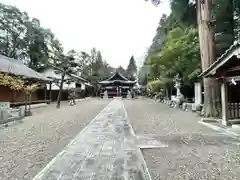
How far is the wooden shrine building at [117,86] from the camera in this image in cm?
5450

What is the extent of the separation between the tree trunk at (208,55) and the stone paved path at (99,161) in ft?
22.6

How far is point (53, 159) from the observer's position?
5949 millimetres

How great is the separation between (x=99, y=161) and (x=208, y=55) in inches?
414

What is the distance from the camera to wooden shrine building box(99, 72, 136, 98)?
5450cm

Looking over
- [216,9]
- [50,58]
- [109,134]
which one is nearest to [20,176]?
[109,134]

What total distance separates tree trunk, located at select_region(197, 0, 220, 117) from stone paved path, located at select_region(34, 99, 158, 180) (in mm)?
6875

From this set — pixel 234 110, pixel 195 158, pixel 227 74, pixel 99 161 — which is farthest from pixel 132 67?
pixel 99 161

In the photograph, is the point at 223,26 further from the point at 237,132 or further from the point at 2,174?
the point at 2,174

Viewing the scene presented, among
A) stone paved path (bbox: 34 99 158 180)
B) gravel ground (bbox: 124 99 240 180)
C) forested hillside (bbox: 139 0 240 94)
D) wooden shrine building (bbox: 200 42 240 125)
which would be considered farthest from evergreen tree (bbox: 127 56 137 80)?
stone paved path (bbox: 34 99 158 180)

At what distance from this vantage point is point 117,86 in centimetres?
5506

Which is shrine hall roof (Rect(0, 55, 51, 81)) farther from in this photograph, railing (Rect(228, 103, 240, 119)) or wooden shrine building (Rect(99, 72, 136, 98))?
wooden shrine building (Rect(99, 72, 136, 98))

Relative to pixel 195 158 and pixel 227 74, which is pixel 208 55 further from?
pixel 195 158

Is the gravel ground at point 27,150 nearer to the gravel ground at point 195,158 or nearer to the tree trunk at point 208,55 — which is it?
the gravel ground at point 195,158

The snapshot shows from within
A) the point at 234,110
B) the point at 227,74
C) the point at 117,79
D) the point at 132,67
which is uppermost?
the point at 132,67
